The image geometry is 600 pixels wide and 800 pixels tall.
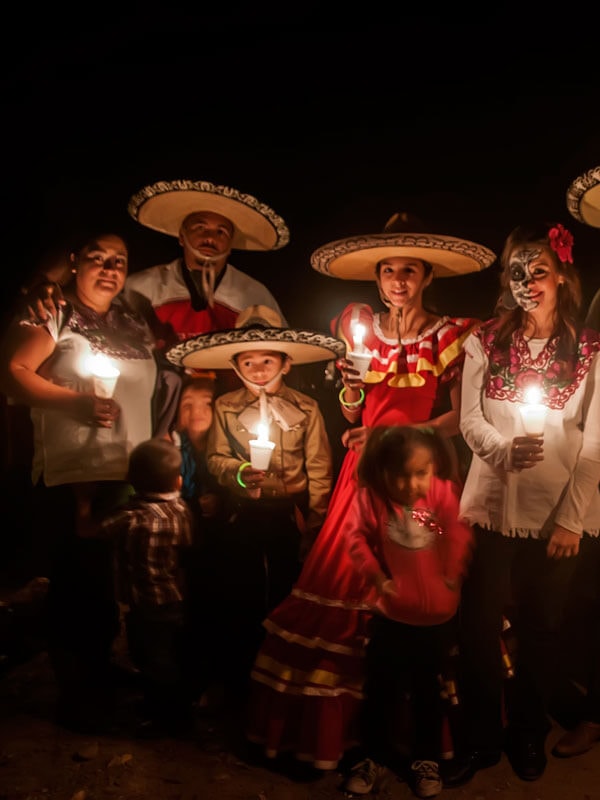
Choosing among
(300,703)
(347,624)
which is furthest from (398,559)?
(300,703)

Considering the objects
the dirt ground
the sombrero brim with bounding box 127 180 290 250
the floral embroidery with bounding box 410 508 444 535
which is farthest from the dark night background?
the dirt ground

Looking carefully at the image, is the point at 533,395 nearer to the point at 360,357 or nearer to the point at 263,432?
the point at 360,357

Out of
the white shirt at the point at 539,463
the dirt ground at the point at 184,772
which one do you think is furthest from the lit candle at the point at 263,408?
the dirt ground at the point at 184,772

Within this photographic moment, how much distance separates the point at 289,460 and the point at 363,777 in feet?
5.87

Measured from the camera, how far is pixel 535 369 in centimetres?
389

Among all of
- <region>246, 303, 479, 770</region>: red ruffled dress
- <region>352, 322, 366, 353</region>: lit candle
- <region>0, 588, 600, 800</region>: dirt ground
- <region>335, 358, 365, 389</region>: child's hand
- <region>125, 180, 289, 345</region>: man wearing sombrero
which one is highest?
<region>125, 180, 289, 345</region>: man wearing sombrero

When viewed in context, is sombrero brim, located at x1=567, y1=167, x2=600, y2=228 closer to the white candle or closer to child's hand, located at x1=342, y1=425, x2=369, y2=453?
child's hand, located at x1=342, y1=425, x2=369, y2=453

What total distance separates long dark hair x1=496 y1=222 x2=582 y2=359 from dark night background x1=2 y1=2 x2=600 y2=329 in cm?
29

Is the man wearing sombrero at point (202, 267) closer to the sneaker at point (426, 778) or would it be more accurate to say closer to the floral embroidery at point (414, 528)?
the floral embroidery at point (414, 528)

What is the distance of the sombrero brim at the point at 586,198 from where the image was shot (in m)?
3.77

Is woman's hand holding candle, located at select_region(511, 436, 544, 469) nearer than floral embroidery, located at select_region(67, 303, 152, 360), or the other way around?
woman's hand holding candle, located at select_region(511, 436, 544, 469)

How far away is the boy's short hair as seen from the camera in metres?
4.01

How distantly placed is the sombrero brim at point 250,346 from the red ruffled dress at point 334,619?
0.34 metres

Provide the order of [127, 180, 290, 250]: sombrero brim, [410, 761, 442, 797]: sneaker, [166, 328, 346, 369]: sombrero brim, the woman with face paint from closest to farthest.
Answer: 1. [410, 761, 442, 797]: sneaker
2. the woman with face paint
3. [166, 328, 346, 369]: sombrero brim
4. [127, 180, 290, 250]: sombrero brim
